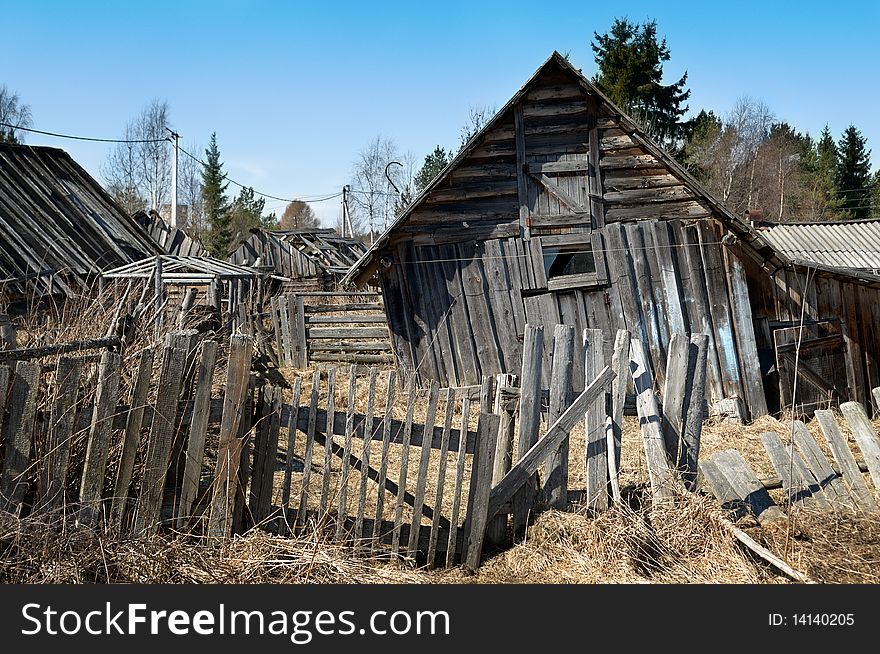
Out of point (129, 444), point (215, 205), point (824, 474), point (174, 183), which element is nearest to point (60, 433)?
point (129, 444)

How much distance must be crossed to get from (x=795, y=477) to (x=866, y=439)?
615 millimetres

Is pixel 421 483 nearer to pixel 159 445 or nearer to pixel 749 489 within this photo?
pixel 159 445

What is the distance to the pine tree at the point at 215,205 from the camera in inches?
1983

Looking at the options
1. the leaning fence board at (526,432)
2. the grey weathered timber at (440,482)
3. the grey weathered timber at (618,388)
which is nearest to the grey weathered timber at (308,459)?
the grey weathered timber at (440,482)

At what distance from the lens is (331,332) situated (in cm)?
1603

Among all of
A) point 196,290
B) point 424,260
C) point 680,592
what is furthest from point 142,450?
point 196,290

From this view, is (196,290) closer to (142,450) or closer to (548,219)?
(548,219)

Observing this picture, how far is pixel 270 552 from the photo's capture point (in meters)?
4.65

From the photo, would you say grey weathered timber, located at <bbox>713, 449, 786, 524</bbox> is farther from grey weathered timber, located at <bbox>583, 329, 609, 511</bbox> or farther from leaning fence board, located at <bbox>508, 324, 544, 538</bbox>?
leaning fence board, located at <bbox>508, 324, 544, 538</bbox>

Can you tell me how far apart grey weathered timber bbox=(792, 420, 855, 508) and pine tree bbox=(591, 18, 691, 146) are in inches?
1509

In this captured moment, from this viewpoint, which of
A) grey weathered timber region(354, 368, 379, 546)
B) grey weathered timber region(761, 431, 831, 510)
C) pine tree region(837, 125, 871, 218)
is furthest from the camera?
pine tree region(837, 125, 871, 218)

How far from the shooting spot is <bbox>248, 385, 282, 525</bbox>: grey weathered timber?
16.6ft

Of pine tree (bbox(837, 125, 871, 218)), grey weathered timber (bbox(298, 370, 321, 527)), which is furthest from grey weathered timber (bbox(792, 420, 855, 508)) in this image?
pine tree (bbox(837, 125, 871, 218))

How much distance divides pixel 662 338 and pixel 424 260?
385 centimetres
